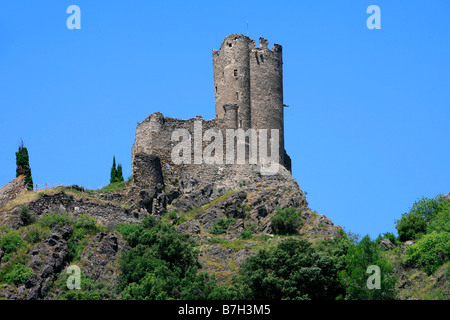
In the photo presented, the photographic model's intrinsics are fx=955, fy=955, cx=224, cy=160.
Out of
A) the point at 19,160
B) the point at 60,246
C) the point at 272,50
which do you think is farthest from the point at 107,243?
the point at 272,50

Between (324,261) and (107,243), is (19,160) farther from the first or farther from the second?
(324,261)

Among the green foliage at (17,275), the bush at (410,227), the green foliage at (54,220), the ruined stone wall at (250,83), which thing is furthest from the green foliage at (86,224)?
the bush at (410,227)

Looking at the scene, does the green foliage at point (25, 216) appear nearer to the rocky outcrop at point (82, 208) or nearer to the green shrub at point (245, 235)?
the rocky outcrop at point (82, 208)

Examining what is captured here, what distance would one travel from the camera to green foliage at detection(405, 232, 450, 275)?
5562 centimetres

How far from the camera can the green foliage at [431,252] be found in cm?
5562

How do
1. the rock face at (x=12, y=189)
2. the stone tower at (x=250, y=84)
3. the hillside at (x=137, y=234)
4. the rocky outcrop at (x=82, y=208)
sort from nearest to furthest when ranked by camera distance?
the hillside at (x=137, y=234), the rocky outcrop at (x=82, y=208), the rock face at (x=12, y=189), the stone tower at (x=250, y=84)

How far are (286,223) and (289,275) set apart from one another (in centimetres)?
1118

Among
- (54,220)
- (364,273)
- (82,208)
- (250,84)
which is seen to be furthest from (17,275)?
(250,84)

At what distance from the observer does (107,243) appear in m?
56.3

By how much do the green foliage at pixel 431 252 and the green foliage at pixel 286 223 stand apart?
7964mm

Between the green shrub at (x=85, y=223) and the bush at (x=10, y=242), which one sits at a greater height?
the green shrub at (x=85, y=223)

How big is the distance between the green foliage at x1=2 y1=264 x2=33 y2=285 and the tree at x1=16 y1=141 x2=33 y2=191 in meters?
9.70

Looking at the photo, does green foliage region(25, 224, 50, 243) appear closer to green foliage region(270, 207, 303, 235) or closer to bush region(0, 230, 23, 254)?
bush region(0, 230, 23, 254)
